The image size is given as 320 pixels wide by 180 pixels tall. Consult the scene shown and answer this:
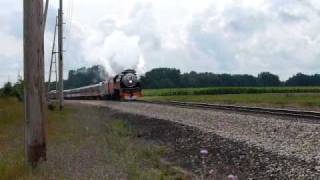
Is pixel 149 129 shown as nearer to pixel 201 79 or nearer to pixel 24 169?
pixel 24 169

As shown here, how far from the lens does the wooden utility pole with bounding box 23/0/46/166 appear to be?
38.3 feet

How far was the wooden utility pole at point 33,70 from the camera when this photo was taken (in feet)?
38.3

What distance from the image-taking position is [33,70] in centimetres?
1165

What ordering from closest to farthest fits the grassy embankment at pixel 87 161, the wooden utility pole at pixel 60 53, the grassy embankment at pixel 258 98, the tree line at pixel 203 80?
the grassy embankment at pixel 87 161 < the grassy embankment at pixel 258 98 < the wooden utility pole at pixel 60 53 < the tree line at pixel 203 80

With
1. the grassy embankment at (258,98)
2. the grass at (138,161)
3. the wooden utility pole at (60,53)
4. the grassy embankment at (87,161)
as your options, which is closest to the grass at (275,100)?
the grassy embankment at (258,98)

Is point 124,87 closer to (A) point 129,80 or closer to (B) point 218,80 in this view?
(A) point 129,80

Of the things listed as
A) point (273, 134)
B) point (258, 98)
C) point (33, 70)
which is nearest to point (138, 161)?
point (33, 70)

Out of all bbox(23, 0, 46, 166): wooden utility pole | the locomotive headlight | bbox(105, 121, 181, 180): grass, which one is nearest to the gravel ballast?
bbox(105, 121, 181, 180): grass

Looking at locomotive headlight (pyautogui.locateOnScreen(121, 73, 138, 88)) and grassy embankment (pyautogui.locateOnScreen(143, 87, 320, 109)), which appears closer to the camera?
grassy embankment (pyautogui.locateOnScreen(143, 87, 320, 109))

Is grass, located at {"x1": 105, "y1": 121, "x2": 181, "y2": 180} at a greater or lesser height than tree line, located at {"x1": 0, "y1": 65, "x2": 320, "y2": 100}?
lesser

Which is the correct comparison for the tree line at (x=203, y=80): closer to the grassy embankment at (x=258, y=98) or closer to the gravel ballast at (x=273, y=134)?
the grassy embankment at (x=258, y=98)

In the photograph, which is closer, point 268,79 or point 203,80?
point 268,79

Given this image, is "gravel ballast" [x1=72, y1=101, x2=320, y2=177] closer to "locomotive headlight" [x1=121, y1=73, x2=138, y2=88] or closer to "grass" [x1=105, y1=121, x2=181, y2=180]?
"grass" [x1=105, y1=121, x2=181, y2=180]

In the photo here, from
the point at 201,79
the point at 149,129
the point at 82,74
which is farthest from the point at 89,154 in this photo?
the point at 201,79
